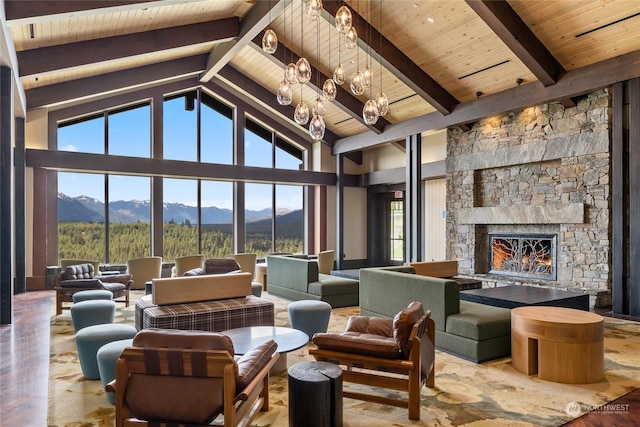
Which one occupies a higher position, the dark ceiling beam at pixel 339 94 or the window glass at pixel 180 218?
the dark ceiling beam at pixel 339 94

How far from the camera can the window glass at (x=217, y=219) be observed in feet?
35.0

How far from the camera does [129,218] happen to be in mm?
9727

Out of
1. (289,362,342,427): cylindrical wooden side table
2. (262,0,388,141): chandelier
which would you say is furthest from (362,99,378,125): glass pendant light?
(289,362,342,427): cylindrical wooden side table

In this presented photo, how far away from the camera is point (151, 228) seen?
32.6ft

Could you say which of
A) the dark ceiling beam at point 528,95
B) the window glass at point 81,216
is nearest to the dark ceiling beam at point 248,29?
the window glass at point 81,216

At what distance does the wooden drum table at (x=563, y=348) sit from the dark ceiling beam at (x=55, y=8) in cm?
600

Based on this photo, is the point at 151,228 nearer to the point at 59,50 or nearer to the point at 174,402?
the point at 59,50

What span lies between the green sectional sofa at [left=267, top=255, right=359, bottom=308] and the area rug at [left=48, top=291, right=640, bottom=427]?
2496 millimetres

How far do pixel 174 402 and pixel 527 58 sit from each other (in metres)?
6.69

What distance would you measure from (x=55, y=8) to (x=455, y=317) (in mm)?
5863

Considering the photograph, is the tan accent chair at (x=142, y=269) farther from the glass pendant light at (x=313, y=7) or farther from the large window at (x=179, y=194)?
the glass pendant light at (x=313, y=7)

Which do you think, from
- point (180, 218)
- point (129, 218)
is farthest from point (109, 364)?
point (180, 218)

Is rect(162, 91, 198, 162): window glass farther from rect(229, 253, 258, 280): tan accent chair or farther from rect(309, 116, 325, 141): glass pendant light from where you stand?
rect(309, 116, 325, 141): glass pendant light

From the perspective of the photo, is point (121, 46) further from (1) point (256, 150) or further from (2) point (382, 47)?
(1) point (256, 150)
